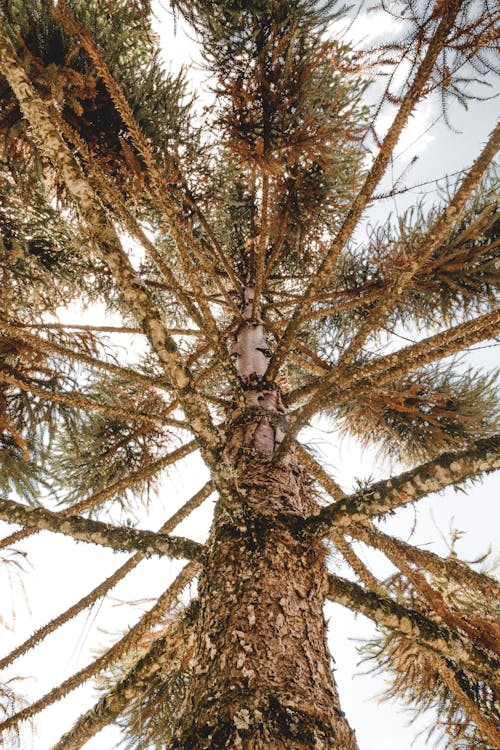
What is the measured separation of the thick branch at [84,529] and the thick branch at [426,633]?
0.83 m

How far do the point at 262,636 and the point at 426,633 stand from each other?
2.09 feet

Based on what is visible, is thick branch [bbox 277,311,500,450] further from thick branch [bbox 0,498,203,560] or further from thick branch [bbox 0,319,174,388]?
thick branch [bbox 0,319,174,388]

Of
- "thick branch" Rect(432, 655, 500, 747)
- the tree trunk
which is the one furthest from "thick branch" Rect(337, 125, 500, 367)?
"thick branch" Rect(432, 655, 500, 747)

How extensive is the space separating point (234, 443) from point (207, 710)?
131 cm

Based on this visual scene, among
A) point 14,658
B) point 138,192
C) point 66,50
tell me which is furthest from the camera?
point 138,192

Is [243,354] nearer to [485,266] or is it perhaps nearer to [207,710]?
[485,266]

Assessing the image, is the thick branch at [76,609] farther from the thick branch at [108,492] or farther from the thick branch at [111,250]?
the thick branch at [111,250]

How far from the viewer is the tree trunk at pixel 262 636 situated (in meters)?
1.35

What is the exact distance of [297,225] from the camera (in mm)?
4039

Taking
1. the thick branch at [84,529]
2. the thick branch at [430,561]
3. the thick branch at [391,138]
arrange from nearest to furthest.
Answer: the thick branch at [391,138] → the thick branch at [84,529] → the thick branch at [430,561]

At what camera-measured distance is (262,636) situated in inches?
62.6

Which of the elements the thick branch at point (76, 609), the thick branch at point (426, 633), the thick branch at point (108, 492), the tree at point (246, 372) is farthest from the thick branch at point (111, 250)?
the thick branch at point (108, 492)

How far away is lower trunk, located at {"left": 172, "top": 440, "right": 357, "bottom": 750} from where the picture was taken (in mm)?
1345

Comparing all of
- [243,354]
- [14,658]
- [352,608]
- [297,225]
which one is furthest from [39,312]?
[352,608]
